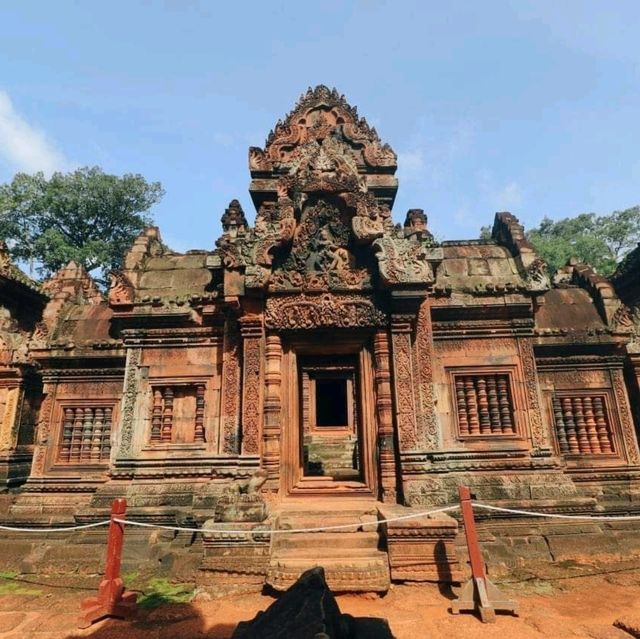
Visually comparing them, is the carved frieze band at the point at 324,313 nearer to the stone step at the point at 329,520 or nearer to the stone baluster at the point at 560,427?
the stone step at the point at 329,520

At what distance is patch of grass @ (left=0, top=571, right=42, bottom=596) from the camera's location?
6453mm

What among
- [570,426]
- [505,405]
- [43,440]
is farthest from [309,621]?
[43,440]

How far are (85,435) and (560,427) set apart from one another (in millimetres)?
10355

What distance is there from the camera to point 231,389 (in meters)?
8.41

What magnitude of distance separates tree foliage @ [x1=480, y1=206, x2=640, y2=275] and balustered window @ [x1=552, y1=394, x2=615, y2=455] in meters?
26.9

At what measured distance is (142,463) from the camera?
8.30 m

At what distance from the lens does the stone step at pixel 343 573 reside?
18.2 ft

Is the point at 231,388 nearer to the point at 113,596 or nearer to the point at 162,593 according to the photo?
the point at 162,593

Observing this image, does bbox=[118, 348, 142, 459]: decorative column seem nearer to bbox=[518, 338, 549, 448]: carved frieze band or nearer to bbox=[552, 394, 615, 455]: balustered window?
bbox=[518, 338, 549, 448]: carved frieze band

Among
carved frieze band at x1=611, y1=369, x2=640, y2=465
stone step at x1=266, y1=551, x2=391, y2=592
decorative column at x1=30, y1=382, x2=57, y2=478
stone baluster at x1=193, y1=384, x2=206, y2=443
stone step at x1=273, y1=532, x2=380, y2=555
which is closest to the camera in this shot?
stone step at x1=266, y1=551, x2=391, y2=592

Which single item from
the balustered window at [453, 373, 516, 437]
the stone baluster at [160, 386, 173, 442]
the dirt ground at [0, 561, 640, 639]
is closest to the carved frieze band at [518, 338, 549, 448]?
the balustered window at [453, 373, 516, 437]

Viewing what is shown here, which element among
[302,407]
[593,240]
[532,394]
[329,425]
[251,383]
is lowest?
[302,407]

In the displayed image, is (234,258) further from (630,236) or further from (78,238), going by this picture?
(630,236)

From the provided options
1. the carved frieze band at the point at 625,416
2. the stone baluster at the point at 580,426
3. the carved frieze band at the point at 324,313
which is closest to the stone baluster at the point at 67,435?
the carved frieze band at the point at 324,313
